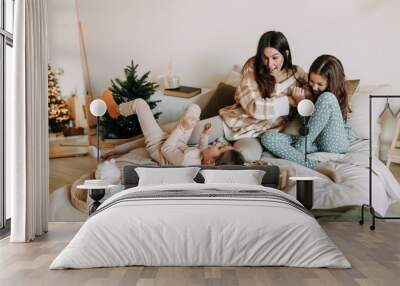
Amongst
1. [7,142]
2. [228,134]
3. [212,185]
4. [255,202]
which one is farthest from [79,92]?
[255,202]

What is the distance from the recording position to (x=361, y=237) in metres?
6.29

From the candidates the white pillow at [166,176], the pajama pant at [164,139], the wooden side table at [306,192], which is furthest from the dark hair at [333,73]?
the white pillow at [166,176]

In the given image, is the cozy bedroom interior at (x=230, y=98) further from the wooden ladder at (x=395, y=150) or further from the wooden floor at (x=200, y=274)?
the wooden floor at (x=200, y=274)

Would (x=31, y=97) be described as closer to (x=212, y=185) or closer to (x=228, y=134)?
(x=212, y=185)

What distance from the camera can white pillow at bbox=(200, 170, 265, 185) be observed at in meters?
6.84

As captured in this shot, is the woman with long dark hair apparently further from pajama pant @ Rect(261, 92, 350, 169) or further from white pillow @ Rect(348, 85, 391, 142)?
white pillow @ Rect(348, 85, 391, 142)

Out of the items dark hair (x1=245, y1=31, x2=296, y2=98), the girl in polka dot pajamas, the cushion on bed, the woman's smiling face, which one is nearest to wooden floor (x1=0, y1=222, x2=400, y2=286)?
the cushion on bed

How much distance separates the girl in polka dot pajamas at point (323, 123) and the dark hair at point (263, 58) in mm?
362

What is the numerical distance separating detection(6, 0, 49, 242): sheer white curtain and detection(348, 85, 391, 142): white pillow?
4.14m

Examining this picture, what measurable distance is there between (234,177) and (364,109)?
2199 mm

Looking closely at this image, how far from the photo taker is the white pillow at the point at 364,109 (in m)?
7.64

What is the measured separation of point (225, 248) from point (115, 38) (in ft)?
13.9

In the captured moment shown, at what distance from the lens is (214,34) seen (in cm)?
778

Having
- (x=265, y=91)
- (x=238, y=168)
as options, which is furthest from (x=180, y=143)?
(x=265, y=91)
